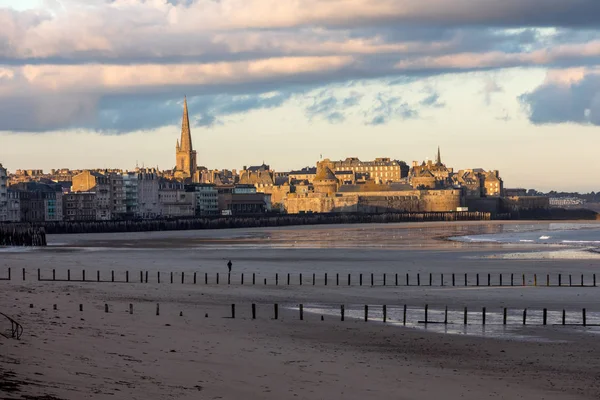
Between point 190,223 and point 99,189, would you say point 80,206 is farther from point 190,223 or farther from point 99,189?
point 190,223

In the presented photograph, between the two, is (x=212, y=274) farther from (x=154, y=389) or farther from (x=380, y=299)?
(x=154, y=389)

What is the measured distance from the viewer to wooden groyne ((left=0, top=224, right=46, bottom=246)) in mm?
93188

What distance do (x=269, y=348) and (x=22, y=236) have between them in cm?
7183

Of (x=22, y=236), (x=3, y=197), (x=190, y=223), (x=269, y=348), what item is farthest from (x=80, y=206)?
(x=269, y=348)

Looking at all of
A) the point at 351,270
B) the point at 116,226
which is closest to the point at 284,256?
the point at 351,270

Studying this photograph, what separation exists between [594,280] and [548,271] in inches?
325

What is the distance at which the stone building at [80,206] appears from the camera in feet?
572

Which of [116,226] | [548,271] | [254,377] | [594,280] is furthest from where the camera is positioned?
[116,226]

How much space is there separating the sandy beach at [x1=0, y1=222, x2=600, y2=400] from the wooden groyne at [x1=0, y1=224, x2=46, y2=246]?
48.8 metres

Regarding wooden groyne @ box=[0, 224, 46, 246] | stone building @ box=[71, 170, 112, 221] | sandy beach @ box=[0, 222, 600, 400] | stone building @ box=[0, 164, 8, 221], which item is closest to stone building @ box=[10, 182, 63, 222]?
stone building @ box=[0, 164, 8, 221]

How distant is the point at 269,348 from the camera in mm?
25734

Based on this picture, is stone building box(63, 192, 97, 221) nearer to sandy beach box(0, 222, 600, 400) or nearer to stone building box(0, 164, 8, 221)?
stone building box(0, 164, 8, 221)

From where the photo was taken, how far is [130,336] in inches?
1017

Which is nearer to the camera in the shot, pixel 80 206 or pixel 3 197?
pixel 3 197
